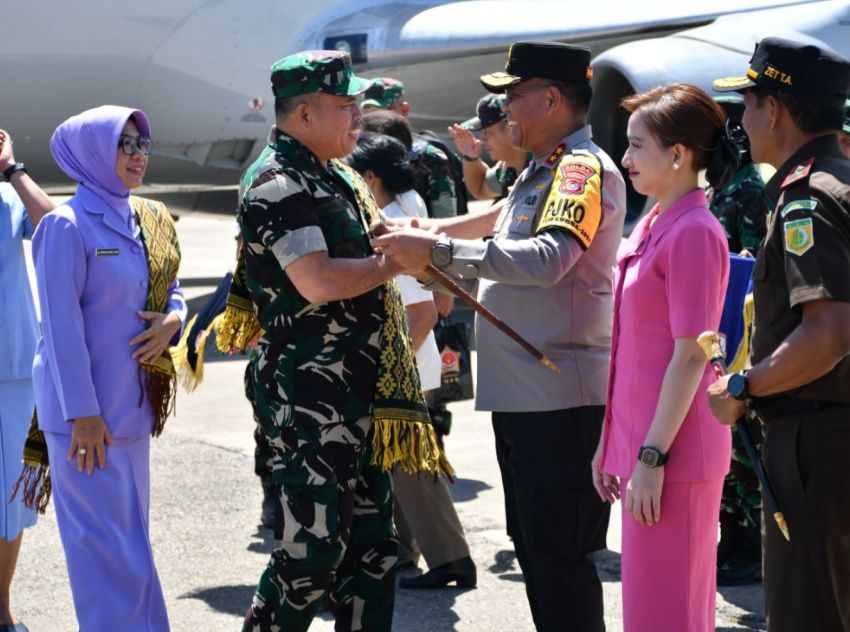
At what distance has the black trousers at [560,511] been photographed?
3.49 meters

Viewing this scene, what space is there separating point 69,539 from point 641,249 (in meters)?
1.85

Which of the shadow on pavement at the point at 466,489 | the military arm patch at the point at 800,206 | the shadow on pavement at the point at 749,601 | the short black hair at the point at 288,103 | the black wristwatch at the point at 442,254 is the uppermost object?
the short black hair at the point at 288,103

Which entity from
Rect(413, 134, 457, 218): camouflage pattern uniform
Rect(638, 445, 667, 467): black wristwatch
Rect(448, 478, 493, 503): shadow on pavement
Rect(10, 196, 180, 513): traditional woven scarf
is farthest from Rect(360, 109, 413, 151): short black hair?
Rect(638, 445, 667, 467): black wristwatch

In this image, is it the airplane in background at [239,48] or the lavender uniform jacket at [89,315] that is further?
the airplane in background at [239,48]

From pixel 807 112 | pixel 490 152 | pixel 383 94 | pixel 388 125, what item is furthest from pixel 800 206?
pixel 383 94

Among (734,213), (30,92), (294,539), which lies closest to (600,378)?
(294,539)

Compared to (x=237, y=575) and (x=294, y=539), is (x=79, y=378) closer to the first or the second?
(x=294, y=539)

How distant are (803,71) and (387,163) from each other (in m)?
2.23

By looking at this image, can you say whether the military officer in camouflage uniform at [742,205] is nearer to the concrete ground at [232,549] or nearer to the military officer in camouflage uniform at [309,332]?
the concrete ground at [232,549]

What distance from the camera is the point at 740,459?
4535 millimetres

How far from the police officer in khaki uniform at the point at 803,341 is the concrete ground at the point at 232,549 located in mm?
450

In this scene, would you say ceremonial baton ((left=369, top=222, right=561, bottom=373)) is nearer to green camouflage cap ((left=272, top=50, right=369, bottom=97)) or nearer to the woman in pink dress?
the woman in pink dress

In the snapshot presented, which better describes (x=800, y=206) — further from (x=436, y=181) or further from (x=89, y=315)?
(x=436, y=181)

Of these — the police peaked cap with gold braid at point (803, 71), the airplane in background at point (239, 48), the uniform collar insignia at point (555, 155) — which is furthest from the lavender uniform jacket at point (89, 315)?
the airplane in background at point (239, 48)
